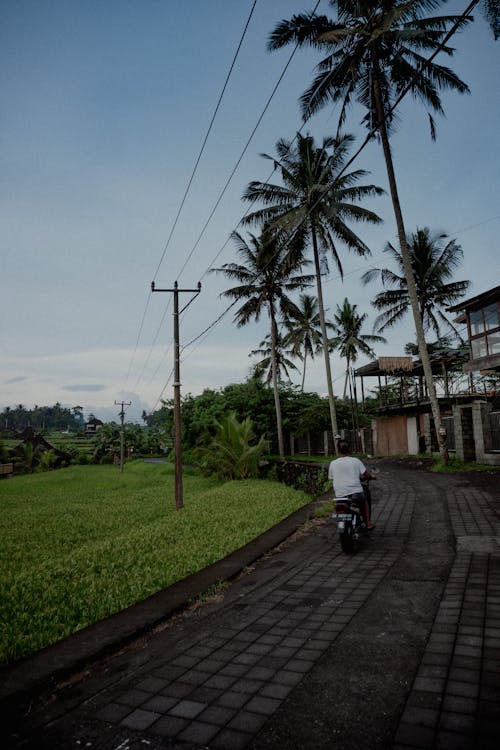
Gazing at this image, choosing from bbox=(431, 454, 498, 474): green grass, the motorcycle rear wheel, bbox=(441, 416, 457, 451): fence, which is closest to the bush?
bbox=(431, 454, 498, 474): green grass

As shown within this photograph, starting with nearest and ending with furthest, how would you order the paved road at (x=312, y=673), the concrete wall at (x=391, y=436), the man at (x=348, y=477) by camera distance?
1. the paved road at (x=312, y=673)
2. the man at (x=348, y=477)
3. the concrete wall at (x=391, y=436)

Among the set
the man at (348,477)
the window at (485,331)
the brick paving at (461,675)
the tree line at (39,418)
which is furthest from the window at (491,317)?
the tree line at (39,418)

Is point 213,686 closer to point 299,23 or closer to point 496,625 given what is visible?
point 496,625

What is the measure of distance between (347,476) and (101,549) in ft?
13.2

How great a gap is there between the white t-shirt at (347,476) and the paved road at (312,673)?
1.31m

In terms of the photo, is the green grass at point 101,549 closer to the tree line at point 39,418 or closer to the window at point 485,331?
the window at point 485,331

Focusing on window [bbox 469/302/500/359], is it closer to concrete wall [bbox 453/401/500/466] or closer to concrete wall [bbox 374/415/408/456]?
concrete wall [bbox 453/401/500/466]

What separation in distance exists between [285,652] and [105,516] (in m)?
9.81

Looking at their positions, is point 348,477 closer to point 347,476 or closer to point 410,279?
point 347,476

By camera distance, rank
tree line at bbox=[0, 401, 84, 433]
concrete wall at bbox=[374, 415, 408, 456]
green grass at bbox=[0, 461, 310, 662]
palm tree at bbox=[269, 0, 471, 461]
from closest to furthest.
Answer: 1. green grass at bbox=[0, 461, 310, 662]
2. palm tree at bbox=[269, 0, 471, 461]
3. concrete wall at bbox=[374, 415, 408, 456]
4. tree line at bbox=[0, 401, 84, 433]

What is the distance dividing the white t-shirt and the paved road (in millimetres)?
1313

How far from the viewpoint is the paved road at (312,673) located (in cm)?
231

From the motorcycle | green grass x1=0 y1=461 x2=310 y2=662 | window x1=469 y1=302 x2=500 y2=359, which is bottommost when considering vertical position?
green grass x1=0 y1=461 x2=310 y2=662

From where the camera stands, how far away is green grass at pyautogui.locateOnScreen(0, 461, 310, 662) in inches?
174
